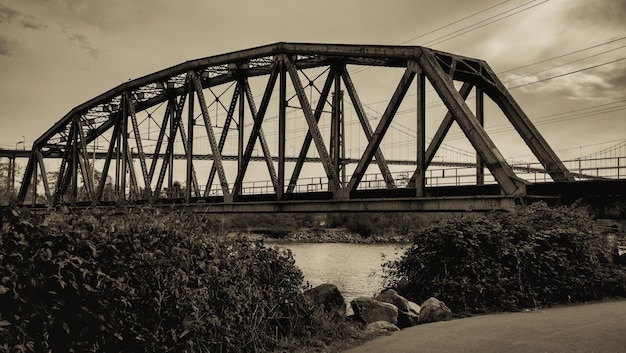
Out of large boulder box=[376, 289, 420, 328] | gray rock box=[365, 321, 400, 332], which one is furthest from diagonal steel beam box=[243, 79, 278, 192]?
gray rock box=[365, 321, 400, 332]

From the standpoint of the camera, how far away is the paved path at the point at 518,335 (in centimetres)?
832

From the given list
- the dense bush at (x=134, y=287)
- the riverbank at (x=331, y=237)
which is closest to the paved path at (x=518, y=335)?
the dense bush at (x=134, y=287)

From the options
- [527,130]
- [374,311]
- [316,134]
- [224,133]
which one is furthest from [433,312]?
[224,133]

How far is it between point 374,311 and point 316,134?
14232 millimetres

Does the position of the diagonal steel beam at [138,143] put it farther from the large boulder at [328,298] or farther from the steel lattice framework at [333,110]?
the large boulder at [328,298]

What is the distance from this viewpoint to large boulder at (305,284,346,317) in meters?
10.3

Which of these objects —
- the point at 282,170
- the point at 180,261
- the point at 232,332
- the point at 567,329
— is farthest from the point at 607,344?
the point at 282,170

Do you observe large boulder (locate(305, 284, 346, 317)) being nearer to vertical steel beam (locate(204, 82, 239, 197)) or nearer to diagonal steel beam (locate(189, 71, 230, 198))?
diagonal steel beam (locate(189, 71, 230, 198))

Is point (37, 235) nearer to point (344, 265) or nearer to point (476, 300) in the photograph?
point (476, 300)

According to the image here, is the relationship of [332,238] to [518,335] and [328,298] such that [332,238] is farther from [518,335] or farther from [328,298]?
[518,335]

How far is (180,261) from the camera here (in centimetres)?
718

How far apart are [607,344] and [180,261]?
6422mm

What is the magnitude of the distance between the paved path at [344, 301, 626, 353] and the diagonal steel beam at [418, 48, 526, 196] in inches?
265

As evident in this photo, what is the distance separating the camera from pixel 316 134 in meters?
24.2
